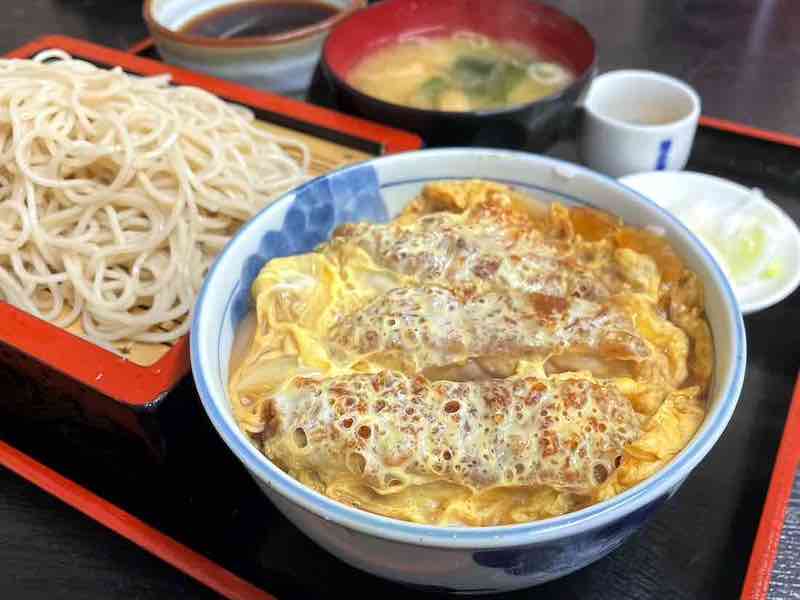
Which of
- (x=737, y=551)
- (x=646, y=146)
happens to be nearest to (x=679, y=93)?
(x=646, y=146)

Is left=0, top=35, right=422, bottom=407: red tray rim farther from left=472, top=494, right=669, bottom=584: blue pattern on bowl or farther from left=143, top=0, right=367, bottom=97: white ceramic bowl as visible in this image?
left=143, top=0, right=367, bottom=97: white ceramic bowl

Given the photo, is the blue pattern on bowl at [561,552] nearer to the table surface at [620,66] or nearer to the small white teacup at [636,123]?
the table surface at [620,66]

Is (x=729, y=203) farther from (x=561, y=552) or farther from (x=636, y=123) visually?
(x=561, y=552)

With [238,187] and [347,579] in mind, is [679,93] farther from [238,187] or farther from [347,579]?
[347,579]

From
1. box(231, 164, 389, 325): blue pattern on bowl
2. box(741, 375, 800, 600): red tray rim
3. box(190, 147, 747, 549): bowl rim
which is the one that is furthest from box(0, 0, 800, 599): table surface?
box(231, 164, 389, 325): blue pattern on bowl

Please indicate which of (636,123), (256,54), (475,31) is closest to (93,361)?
(256,54)
